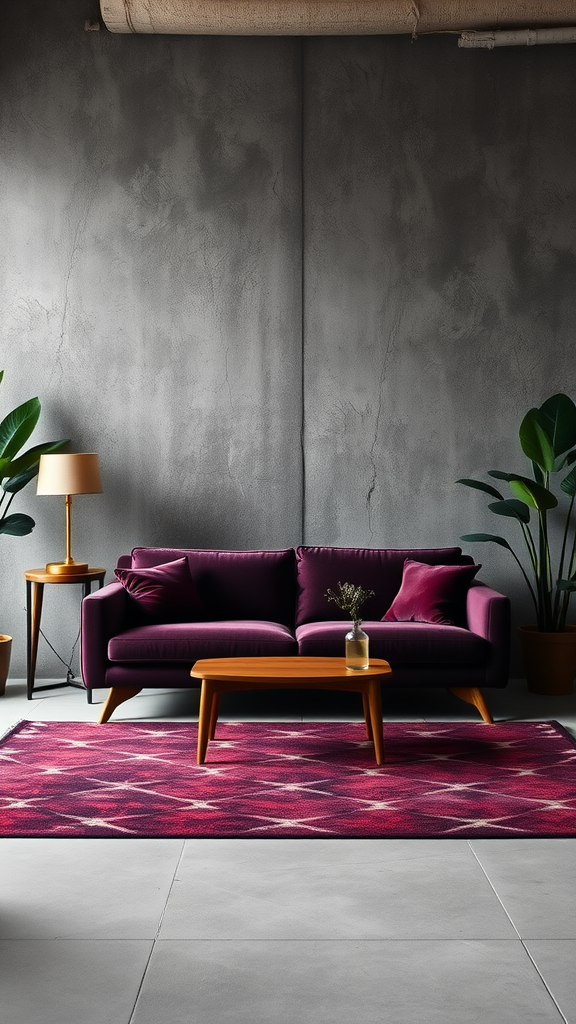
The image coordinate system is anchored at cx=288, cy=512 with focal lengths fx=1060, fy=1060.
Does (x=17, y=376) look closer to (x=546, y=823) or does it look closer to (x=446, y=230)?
(x=446, y=230)

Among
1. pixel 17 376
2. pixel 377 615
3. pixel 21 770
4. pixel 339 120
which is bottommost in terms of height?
pixel 21 770

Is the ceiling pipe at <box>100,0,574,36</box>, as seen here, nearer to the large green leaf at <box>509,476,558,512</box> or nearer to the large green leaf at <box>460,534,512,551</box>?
the large green leaf at <box>509,476,558,512</box>

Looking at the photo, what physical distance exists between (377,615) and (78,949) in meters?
3.20

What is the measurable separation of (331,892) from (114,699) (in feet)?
7.52

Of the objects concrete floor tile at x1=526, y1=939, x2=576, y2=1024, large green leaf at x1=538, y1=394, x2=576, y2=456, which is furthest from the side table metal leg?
concrete floor tile at x1=526, y1=939, x2=576, y2=1024

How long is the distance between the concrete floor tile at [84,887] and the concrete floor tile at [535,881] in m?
0.93

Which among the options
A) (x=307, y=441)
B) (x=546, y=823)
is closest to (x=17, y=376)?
(x=307, y=441)

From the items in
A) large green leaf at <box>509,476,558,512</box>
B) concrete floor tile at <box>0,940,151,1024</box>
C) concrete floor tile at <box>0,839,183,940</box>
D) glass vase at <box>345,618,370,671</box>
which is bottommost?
concrete floor tile at <box>0,839,183,940</box>

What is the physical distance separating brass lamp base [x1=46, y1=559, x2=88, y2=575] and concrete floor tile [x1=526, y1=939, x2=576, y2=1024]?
3.53 metres

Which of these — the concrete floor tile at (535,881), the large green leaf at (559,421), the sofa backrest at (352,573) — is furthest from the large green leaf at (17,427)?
the concrete floor tile at (535,881)

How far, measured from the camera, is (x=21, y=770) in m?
4.13

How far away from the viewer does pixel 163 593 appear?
5297 mm

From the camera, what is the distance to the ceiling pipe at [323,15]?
5566 millimetres

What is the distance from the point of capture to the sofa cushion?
5.58 meters
